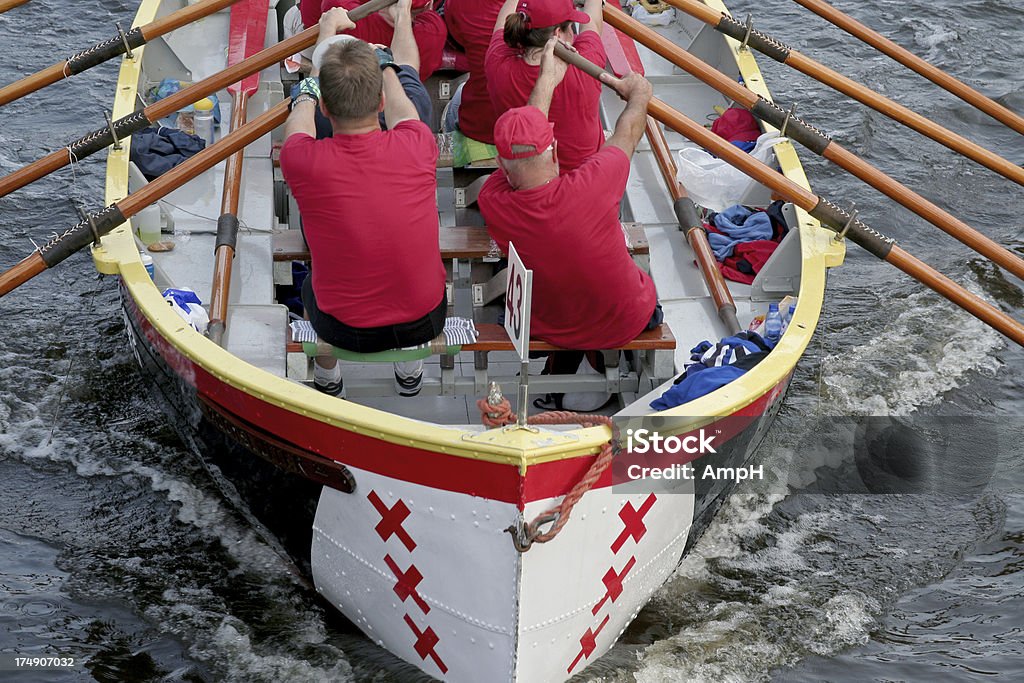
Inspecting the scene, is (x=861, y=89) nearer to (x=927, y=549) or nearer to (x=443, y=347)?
(x=927, y=549)

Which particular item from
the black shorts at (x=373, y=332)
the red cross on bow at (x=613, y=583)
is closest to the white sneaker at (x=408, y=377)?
the black shorts at (x=373, y=332)

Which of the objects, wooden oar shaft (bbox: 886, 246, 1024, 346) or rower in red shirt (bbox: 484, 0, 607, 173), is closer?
rower in red shirt (bbox: 484, 0, 607, 173)

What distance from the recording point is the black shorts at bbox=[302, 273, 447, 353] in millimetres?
5004

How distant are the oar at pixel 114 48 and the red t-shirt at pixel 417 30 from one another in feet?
2.51

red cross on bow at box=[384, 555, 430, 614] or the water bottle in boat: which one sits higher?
the water bottle in boat

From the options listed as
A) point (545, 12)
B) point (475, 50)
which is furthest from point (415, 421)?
point (475, 50)

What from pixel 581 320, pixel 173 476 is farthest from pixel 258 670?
pixel 581 320

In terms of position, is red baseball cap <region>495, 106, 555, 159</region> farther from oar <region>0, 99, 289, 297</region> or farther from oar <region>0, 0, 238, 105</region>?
oar <region>0, 0, 238, 105</region>

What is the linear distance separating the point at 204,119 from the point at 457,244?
96.2 inches

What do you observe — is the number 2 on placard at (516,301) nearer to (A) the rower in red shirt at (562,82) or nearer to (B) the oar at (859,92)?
(A) the rower in red shirt at (562,82)

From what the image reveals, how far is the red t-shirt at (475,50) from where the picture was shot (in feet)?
20.6

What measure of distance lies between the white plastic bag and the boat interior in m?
0.08

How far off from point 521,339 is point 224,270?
2.32m

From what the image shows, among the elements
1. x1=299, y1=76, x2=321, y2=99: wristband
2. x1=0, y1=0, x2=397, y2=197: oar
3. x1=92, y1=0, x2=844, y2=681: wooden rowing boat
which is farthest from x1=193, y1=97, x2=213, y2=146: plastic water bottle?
x1=299, y1=76, x2=321, y2=99: wristband
